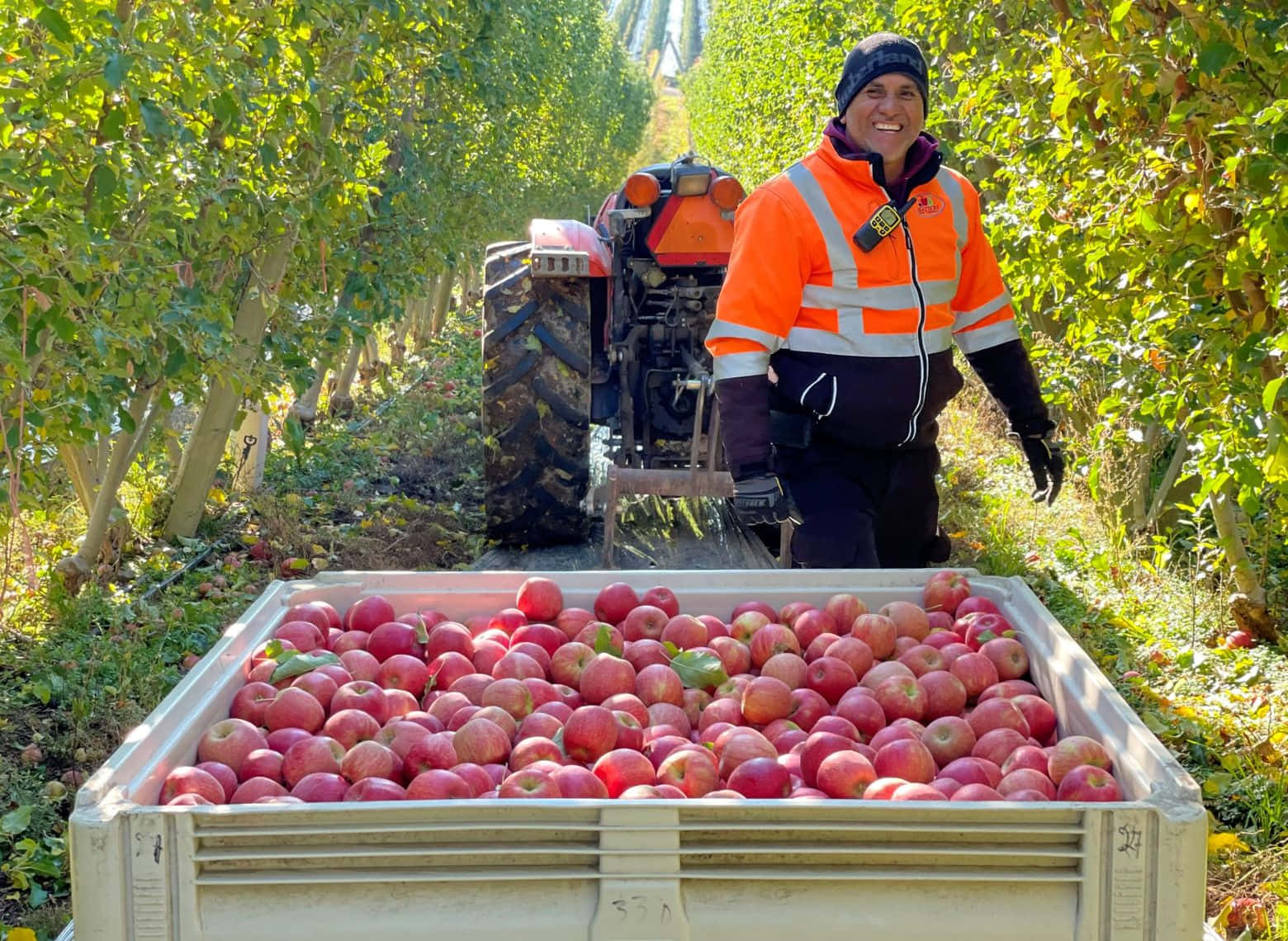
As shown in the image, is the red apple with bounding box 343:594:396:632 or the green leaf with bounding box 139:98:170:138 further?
the green leaf with bounding box 139:98:170:138

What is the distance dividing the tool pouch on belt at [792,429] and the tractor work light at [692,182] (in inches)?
119

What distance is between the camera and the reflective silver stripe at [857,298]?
4.02 metres

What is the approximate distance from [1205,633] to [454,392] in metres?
8.15

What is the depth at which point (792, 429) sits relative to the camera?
4148mm

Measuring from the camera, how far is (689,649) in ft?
9.64

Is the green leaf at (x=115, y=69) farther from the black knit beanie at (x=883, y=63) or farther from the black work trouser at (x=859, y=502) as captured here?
the black work trouser at (x=859, y=502)

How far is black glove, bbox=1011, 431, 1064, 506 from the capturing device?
4492 millimetres

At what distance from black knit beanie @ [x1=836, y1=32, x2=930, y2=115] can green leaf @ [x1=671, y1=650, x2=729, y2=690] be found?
1.93 m

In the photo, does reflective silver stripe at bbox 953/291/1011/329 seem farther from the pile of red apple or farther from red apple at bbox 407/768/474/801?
red apple at bbox 407/768/474/801

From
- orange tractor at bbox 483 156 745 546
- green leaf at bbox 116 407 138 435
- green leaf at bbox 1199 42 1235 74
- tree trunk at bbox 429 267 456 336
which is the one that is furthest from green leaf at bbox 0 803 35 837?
tree trunk at bbox 429 267 456 336

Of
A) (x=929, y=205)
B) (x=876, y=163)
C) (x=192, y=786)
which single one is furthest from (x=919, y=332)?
(x=192, y=786)

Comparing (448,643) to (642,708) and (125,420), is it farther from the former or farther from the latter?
(125,420)

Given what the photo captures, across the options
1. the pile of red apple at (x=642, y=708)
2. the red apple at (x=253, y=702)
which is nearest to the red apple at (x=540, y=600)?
the pile of red apple at (x=642, y=708)

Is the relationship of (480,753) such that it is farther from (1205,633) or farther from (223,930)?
(1205,633)
